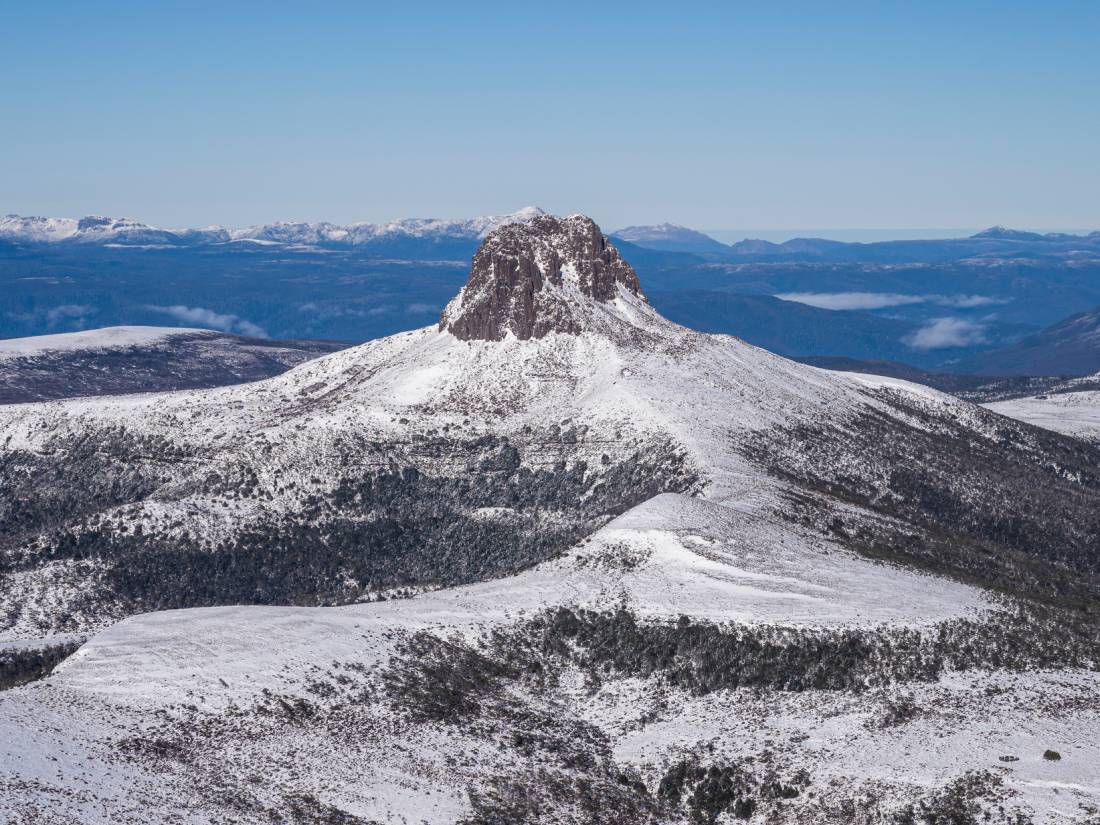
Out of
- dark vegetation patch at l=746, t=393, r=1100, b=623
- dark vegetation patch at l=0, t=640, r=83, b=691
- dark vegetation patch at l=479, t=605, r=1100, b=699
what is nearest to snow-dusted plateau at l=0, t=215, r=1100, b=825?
dark vegetation patch at l=479, t=605, r=1100, b=699

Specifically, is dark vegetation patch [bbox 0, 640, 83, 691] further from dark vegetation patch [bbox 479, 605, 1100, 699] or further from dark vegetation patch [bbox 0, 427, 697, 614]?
dark vegetation patch [bbox 479, 605, 1100, 699]

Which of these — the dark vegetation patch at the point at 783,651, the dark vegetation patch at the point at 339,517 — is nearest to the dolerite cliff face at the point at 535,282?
the dark vegetation patch at the point at 339,517

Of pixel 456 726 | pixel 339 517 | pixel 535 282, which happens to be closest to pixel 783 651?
pixel 456 726

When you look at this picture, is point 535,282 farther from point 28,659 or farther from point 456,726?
point 456,726

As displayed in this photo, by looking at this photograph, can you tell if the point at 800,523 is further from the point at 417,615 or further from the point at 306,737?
the point at 306,737

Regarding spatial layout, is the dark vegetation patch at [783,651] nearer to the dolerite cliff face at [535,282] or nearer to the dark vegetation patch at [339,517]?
the dark vegetation patch at [339,517]

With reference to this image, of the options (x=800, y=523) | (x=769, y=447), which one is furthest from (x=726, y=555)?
(x=769, y=447)
